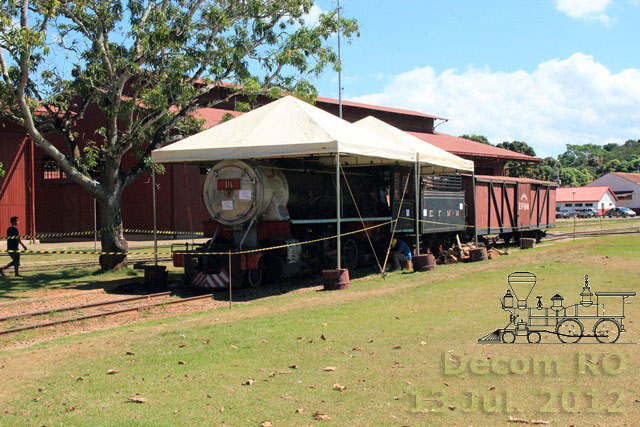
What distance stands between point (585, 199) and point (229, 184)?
86138mm

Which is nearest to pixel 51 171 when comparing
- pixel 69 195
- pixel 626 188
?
pixel 69 195

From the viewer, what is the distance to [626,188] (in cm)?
10306

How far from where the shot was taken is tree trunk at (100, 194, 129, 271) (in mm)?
17906

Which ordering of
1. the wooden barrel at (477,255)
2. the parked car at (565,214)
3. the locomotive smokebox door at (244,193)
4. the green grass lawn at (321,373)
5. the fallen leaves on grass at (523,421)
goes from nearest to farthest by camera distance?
the fallen leaves on grass at (523,421) < the green grass lawn at (321,373) < the locomotive smokebox door at (244,193) < the wooden barrel at (477,255) < the parked car at (565,214)

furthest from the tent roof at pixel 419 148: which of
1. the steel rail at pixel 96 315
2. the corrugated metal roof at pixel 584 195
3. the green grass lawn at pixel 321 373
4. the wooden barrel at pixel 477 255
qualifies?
the corrugated metal roof at pixel 584 195

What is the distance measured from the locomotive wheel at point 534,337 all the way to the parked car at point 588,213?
7618cm

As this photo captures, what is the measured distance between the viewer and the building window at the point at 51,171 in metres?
33.8

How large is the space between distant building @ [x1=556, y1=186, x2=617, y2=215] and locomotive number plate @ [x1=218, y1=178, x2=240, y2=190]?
80.7m

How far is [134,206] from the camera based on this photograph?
33.1 meters

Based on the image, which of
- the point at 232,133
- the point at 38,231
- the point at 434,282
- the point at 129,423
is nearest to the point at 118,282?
the point at 232,133

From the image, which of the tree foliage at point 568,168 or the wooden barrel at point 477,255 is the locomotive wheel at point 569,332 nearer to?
the wooden barrel at point 477,255

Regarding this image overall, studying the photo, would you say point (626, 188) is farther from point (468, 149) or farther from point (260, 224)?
point (260, 224)

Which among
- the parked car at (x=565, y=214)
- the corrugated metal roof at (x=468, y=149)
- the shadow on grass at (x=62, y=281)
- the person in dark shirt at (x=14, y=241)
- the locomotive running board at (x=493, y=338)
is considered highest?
the corrugated metal roof at (x=468, y=149)

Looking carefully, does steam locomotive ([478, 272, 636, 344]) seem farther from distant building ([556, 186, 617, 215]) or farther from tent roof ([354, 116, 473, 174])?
distant building ([556, 186, 617, 215])
